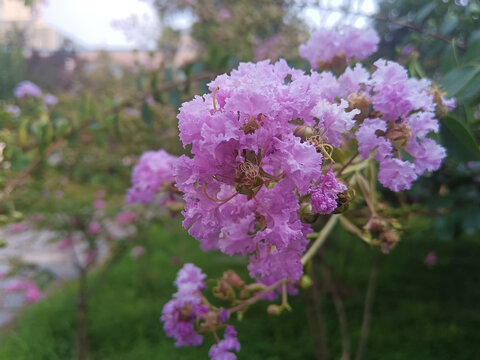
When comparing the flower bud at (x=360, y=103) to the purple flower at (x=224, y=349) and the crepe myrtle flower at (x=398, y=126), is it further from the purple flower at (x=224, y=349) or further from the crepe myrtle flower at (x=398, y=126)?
the purple flower at (x=224, y=349)

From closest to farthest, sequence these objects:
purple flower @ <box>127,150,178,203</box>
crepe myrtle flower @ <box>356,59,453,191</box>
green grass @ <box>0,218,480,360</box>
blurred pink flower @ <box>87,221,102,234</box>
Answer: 1. crepe myrtle flower @ <box>356,59,453,191</box>
2. purple flower @ <box>127,150,178,203</box>
3. green grass @ <box>0,218,480,360</box>
4. blurred pink flower @ <box>87,221,102,234</box>

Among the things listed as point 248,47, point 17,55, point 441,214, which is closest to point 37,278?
point 248,47

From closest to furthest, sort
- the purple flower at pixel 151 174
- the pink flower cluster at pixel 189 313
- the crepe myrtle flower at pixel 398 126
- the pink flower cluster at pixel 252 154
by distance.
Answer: the pink flower cluster at pixel 252 154
the crepe myrtle flower at pixel 398 126
the pink flower cluster at pixel 189 313
the purple flower at pixel 151 174

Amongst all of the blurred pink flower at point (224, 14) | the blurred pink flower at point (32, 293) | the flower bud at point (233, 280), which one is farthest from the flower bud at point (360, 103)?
the blurred pink flower at point (32, 293)

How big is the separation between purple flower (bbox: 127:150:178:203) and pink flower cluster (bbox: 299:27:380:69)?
316 millimetres

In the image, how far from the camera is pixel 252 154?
1.35ft

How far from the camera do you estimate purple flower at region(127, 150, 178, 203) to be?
762mm

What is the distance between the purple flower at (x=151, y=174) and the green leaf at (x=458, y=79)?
501 mm

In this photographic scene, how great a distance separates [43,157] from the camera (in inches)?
51.4

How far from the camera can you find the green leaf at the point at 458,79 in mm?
694

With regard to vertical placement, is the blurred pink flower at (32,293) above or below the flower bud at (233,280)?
above

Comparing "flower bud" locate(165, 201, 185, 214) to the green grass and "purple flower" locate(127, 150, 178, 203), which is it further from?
the green grass

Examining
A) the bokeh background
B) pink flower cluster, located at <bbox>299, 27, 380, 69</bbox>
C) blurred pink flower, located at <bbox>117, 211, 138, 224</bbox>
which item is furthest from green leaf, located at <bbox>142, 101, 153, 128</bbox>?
blurred pink flower, located at <bbox>117, 211, 138, 224</bbox>

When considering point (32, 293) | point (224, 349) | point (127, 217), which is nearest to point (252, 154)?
point (224, 349)
